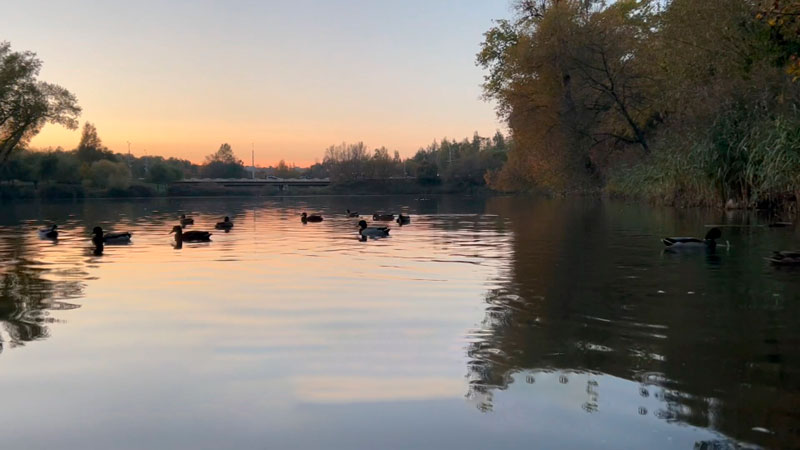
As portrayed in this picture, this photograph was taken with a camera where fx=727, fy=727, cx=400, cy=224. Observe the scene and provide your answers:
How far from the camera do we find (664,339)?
370 inches

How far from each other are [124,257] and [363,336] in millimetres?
13533

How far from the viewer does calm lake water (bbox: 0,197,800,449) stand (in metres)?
6.31

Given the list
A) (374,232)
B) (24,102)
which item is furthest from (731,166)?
(24,102)

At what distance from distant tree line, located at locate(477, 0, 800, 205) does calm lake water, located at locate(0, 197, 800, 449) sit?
9284 millimetres

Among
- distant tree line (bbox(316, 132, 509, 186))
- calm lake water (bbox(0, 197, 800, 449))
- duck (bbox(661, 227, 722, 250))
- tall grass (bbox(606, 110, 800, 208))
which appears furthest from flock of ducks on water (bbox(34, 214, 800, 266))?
distant tree line (bbox(316, 132, 509, 186))

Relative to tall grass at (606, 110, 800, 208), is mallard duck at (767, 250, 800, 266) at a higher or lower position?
lower

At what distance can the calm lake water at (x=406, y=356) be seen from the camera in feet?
20.7

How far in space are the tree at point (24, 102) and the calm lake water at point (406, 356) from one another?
2626 inches

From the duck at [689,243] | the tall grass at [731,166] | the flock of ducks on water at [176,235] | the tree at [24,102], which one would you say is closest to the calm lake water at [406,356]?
the duck at [689,243]

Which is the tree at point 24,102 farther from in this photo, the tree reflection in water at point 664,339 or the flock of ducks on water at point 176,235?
the tree reflection in water at point 664,339

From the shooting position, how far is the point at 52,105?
262ft

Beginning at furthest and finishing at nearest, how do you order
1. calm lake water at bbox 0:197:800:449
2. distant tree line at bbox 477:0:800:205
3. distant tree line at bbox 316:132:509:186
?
1. distant tree line at bbox 316:132:509:186
2. distant tree line at bbox 477:0:800:205
3. calm lake water at bbox 0:197:800:449

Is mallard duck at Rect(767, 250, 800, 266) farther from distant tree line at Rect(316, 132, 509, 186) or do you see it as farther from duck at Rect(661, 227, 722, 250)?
distant tree line at Rect(316, 132, 509, 186)

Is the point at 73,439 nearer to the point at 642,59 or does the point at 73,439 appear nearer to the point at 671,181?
the point at 671,181
